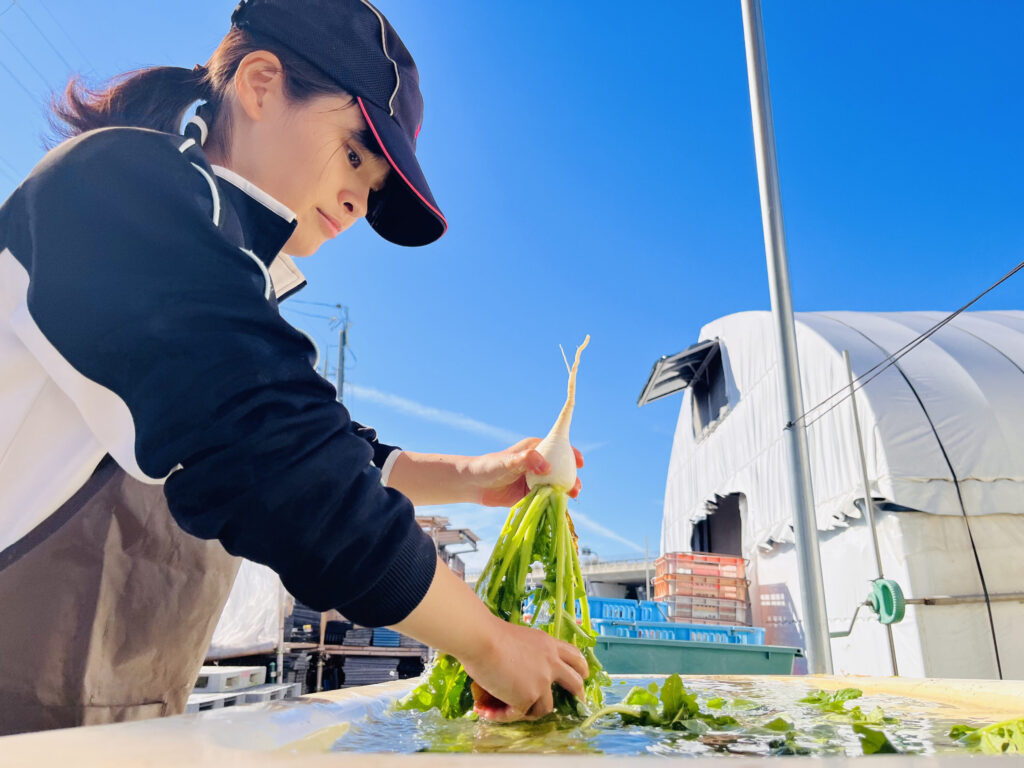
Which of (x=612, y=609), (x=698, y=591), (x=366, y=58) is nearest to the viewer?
(x=366, y=58)

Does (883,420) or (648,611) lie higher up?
(883,420)

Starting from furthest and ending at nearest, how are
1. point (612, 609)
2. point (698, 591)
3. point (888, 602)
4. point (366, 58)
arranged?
point (698, 591)
point (612, 609)
point (888, 602)
point (366, 58)

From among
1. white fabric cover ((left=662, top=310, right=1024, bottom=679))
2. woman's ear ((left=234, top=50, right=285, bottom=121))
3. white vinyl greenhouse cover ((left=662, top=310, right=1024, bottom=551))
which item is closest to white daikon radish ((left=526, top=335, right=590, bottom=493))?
woman's ear ((left=234, top=50, right=285, bottom=121))

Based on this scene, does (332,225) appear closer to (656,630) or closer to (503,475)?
(503,475)

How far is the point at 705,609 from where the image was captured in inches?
377

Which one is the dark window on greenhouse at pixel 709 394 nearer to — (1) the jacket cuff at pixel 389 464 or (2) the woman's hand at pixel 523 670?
(1) the jacket cuff at pixel 389 464

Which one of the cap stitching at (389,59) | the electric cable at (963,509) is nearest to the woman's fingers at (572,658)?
the cap stitching at (389,59)

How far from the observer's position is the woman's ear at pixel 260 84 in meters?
1.30

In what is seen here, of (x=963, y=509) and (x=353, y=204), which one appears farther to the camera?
(x=963, y=509)

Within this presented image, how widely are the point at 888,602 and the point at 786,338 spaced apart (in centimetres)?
274

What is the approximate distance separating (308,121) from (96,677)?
1.05 metres

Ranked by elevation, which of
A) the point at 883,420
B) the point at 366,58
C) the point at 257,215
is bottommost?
the point at 257,215

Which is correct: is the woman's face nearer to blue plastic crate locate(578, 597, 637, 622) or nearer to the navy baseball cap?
the navy baseball cap

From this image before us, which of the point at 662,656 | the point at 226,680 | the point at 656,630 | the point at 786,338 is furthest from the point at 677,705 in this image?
the point at 226,680
